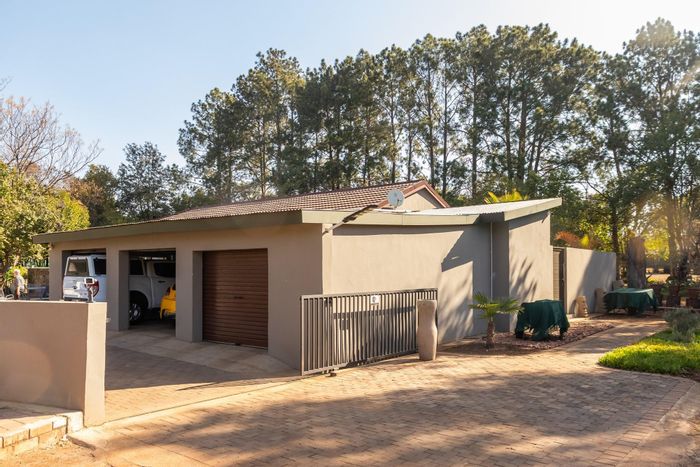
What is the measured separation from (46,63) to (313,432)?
19005 millimetres

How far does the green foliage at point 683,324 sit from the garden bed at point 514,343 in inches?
67.0

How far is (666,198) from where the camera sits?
2495 centimetres

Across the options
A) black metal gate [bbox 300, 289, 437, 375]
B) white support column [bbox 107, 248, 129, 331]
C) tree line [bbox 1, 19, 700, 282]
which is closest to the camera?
black metal gate [bbox 300, 289, 437, 375]

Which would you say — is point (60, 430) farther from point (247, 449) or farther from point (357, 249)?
point (357, 249)

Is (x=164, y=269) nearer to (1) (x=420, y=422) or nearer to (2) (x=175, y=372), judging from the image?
(2) (x=175, y=372)

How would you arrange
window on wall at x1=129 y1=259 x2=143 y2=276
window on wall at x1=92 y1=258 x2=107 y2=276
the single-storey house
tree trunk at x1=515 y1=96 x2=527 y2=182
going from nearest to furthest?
the single-storey house
window on wall at x1=92 y1=258 x2=107 y2=276
window on wall at x1=129 y1=259 x2=143 y2=276
tree trunk at x1=515 y1=96 x2=527 y2=182

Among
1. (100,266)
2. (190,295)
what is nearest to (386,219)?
(190,295)

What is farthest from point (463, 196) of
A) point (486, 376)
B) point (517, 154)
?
point (486, 376)

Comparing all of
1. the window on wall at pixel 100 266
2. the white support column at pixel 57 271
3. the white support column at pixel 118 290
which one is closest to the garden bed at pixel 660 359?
the white support column at pixel 118 290

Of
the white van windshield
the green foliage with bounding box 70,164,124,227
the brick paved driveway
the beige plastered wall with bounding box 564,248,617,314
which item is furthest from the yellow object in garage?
the green foliage with bounding box 70,164,124,227

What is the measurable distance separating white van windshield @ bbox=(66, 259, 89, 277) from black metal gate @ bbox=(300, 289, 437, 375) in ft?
28.7

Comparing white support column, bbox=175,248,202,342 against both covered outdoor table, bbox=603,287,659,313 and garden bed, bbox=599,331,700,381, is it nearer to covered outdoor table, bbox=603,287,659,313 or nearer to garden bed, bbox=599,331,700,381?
garden bed, bbox=599,331,700,381

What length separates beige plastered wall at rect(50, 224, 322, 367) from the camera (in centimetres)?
916

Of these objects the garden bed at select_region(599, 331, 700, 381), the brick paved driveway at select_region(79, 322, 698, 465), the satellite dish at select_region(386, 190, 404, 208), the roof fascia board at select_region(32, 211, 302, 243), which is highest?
the satellite dish at select_region(386, 190, 404, 208)
